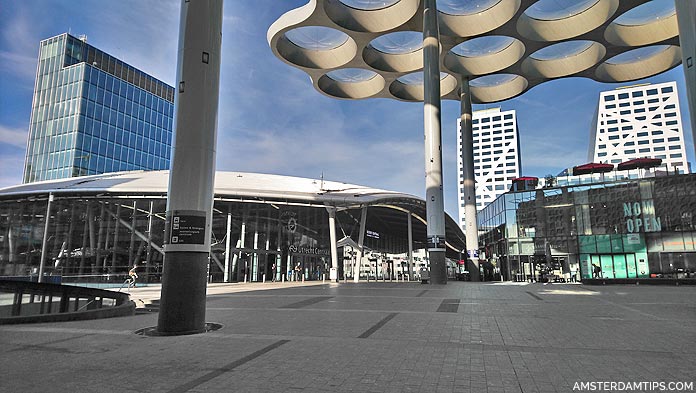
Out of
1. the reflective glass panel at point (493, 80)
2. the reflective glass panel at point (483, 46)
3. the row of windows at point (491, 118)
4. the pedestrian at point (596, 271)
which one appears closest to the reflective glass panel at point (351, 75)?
the reflective glass panel at point (483, 46)

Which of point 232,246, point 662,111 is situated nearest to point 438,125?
point 232,246

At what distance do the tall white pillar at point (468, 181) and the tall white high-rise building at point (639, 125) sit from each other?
109 meters

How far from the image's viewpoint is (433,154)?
28.1 m

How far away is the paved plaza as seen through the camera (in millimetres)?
4797

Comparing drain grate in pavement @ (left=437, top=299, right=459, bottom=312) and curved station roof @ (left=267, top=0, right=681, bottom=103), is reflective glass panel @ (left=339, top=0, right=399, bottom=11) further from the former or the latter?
drain grate in pavement @ (left=437, top=299, right=459, bottom=312)

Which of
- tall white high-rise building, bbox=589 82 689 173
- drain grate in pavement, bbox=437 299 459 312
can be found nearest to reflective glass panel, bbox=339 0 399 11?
drain grate in pavement, bbox=437 299 459 312

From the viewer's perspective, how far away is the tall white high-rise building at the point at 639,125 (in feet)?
408

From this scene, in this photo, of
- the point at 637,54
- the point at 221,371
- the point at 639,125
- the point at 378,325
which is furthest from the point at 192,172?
the point at 639,125

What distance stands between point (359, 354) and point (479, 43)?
3740cm

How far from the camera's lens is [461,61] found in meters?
41.0

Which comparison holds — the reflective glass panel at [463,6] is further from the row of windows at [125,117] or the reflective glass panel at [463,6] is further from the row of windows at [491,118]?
the row of windows at [491,118]

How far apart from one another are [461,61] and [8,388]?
41.7m

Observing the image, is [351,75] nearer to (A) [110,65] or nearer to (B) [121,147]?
(B) [121,147]

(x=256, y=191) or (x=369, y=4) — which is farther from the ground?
(x=369, y=4)
